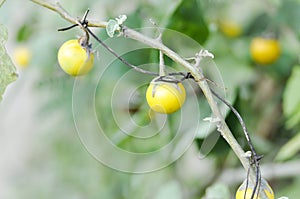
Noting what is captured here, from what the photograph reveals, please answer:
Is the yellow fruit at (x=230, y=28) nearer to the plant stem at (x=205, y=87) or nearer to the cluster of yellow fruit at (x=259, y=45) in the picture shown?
the cluster of yellow fruit at (x=259, y=45)

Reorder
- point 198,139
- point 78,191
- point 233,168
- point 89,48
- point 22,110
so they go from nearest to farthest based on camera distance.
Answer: point 89,48, point 198,139, point 233,168, point 78,191, point 22,110

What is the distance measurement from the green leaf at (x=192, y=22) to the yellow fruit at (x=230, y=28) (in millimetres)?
233

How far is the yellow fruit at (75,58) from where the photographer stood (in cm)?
61

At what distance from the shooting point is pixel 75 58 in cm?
61

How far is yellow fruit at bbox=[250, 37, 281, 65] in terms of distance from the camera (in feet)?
3.84

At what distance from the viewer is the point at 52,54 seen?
133cm

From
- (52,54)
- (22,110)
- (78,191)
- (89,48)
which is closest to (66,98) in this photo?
(52,54)

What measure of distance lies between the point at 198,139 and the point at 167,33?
0.16 meters

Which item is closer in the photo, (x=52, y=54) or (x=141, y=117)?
(x=141, y=117)

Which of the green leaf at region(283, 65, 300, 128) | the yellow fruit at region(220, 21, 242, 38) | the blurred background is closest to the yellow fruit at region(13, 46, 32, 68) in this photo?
the blurred background

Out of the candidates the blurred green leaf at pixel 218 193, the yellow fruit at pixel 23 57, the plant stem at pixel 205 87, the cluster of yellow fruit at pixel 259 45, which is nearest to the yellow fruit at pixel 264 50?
the cluster of yellow fruit at pixel 259 45

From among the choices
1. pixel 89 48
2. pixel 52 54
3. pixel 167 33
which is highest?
pixel 52 54

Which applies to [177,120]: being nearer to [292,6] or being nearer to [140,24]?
[140,24]

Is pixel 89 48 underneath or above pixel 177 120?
underneath
